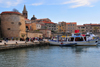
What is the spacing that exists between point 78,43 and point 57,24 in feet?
197

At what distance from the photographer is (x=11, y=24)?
44094 mm

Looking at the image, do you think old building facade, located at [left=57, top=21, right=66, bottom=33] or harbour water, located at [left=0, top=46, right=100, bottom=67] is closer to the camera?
harbour water, located at [left=0, top=46, right=100, bottom=67]

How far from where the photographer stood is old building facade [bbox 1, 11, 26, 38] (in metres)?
43.6

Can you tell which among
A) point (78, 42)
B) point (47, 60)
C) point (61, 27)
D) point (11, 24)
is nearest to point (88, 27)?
point (61, 27)

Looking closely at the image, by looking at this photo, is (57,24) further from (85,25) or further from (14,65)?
(14,65)

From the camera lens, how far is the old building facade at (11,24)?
43.6m

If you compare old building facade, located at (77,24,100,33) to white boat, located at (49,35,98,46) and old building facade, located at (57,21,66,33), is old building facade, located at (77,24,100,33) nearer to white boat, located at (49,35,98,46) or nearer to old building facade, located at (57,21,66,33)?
old building facade, located at (57,21,66,33)

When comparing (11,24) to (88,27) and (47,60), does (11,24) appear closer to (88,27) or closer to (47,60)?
(47,60)

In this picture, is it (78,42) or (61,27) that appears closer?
(78,42)

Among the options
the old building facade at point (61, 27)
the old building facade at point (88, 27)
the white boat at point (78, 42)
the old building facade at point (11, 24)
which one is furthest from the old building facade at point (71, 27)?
the old building facade at point (11, 24)

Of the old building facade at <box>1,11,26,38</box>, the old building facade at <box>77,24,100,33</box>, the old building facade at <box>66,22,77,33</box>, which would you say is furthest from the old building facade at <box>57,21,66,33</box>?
the old building facade at <box>1,11,26,38</box>

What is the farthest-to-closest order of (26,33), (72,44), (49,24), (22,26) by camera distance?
1. (49,24)
2. (26,33)
3. (22,26)
4. (72,44)

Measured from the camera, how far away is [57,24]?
99625 millimetres

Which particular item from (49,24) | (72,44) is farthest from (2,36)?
(49,24)
